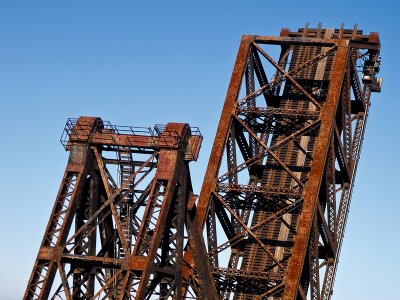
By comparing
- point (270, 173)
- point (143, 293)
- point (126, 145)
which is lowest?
point (143, 293)

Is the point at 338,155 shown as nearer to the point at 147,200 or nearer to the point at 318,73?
the point at 318,73

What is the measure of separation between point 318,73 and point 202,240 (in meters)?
12.1

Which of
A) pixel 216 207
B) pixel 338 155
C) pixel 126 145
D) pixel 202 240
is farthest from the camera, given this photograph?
pixel 338 155

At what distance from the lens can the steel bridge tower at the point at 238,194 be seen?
1284 inches

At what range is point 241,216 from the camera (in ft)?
139

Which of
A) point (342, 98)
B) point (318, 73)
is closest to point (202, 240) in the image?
point (342, 98)

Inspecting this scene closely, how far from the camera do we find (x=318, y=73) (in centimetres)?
4525

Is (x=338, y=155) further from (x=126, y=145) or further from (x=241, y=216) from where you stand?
(x=126, y=145)

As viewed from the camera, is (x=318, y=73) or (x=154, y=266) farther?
(x=318, y=73)

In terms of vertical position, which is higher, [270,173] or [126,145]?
[270,173]

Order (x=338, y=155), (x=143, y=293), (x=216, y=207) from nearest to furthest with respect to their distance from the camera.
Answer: (x=143, y=293)
(x=216, y=207)
(x=338, y=155)

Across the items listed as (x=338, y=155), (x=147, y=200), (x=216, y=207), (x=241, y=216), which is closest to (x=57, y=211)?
(x=147, y=200)

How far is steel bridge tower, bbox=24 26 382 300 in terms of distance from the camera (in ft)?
107

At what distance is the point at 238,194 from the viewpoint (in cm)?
3994
